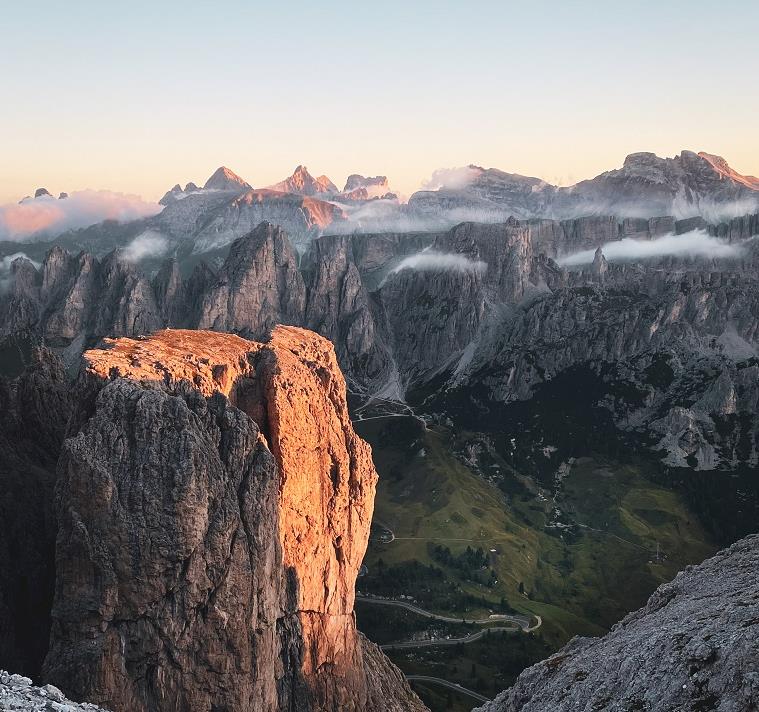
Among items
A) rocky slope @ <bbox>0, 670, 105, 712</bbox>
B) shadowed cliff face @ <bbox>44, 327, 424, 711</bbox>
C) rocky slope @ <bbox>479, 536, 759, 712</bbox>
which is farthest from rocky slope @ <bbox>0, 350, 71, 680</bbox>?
rocky slope @ <bbox>479, 536, 759, 712</bbox>

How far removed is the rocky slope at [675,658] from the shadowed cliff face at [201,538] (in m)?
32.2

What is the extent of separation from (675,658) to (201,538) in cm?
5619

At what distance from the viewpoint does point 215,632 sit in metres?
98.2

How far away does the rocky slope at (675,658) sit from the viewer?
61.7 m

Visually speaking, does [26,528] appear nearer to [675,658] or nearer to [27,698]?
[27,698]

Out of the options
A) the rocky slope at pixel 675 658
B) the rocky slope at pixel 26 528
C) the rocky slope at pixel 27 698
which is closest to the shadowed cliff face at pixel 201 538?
the rocky slope at pixel 26 528

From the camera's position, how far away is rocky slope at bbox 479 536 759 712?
6166 cm

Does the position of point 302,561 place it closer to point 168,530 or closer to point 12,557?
point 168,530

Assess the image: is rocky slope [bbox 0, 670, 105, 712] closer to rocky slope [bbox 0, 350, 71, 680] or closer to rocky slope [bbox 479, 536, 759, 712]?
rocky slope [bbox 0, 350, 71, 680]

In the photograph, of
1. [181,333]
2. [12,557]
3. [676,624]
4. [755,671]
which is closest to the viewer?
[755,671]

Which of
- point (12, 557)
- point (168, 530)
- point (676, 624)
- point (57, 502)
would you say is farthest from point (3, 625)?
point (676, 624)

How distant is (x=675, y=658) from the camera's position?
69.0 meters

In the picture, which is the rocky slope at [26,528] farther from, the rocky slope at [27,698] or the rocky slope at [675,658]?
the rocky slope at [675,658]

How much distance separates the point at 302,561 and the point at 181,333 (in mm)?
47252
